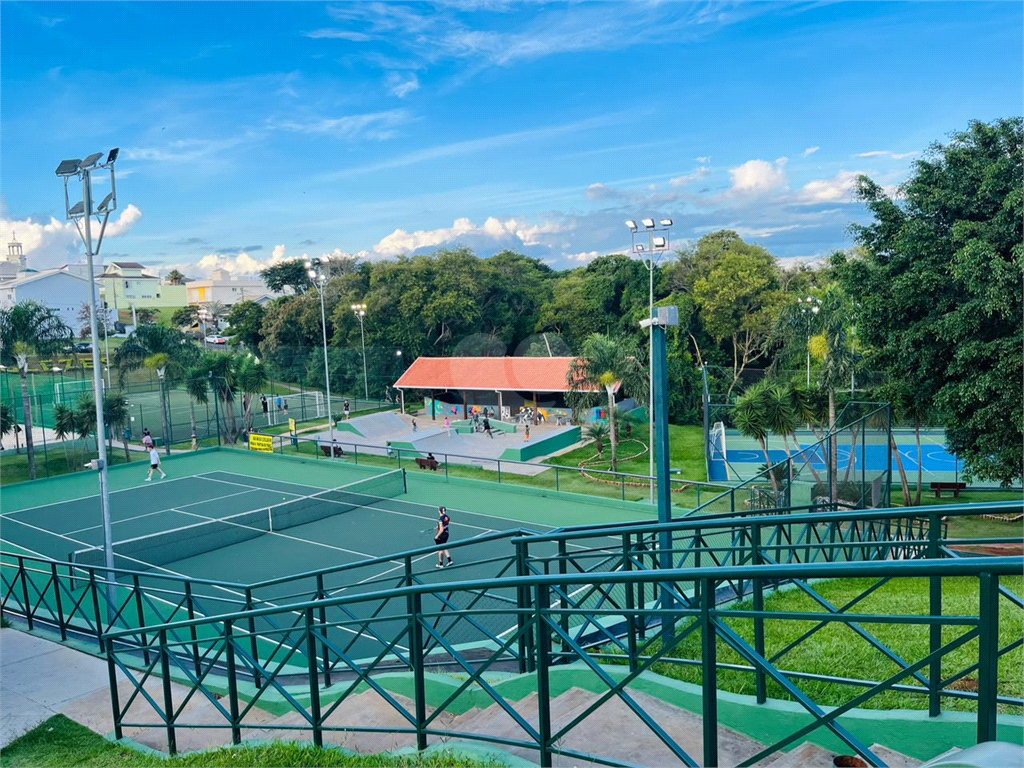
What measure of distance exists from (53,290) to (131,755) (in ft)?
326

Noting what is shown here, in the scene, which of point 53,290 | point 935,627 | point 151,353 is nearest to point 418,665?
point 935,627

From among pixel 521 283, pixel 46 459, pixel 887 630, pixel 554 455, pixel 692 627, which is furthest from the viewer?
pixel 521 283

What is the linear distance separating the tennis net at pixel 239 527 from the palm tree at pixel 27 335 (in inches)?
584

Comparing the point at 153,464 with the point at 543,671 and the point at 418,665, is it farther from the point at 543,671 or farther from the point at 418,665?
the point at 543,671

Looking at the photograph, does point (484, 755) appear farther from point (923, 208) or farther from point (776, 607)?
point (923, 208)

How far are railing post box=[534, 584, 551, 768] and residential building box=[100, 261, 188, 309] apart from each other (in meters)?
131

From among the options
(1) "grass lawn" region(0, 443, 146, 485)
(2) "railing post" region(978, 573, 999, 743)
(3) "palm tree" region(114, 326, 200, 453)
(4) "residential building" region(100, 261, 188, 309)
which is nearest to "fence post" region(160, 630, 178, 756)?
(2) "railing post" region(978, 573, 999, 743)

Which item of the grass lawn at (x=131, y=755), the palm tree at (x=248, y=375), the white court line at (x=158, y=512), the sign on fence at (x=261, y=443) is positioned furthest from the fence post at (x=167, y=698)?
the palm tree at (x=248, y=375)

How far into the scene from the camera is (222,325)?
123 m

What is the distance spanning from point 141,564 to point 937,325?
20785mm

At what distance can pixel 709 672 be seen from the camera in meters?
4.27

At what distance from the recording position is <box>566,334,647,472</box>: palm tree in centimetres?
3519

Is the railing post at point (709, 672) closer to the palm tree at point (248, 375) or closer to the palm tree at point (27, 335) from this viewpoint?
the palm tree at point (27, 335)

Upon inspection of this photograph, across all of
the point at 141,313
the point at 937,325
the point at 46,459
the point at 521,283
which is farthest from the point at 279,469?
the point at 141,313
